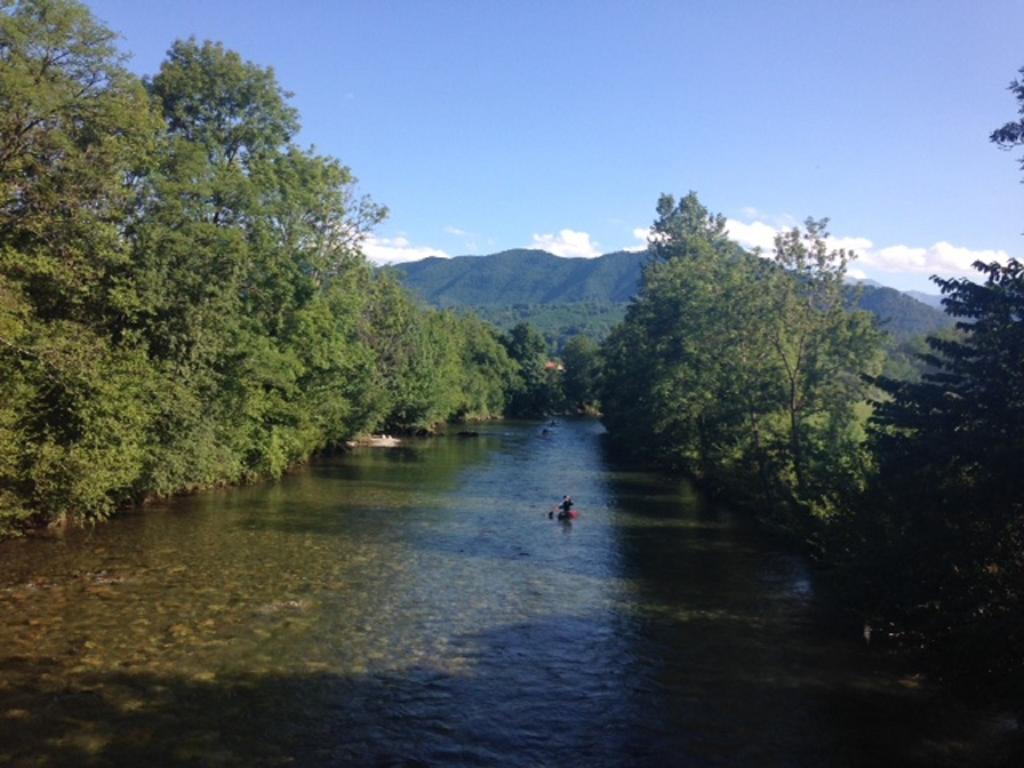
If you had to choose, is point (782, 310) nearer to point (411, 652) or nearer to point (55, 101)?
point (411, 652)

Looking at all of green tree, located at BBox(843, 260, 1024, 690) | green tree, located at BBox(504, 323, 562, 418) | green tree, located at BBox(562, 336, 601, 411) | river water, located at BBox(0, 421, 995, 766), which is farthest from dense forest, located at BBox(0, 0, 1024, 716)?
green tree, located at BBox(562, 336, 601, 411)

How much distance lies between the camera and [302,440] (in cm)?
4403

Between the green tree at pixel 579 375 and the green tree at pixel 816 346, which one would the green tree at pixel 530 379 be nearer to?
the green tree at pixel 579 375

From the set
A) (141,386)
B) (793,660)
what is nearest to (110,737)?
(793,660)

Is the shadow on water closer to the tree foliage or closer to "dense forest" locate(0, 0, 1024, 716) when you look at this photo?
"dense forest" locate(0, 0, 1024, 716)

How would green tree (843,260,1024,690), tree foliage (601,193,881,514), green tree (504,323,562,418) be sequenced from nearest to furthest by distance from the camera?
green tree (843,260,1024,690), tree foliage (601,193,881,514), green tree (504,323,562,418)

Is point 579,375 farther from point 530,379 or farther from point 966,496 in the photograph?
point 966,496

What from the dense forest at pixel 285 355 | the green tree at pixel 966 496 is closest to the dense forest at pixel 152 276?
the dense forest at pixel 285 355

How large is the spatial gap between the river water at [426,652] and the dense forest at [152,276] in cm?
363

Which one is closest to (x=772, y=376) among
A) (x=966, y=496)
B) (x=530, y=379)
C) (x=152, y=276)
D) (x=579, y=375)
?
(x=966, y=496)

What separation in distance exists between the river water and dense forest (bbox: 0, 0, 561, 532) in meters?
3.63

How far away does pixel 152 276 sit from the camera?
91.9 feet

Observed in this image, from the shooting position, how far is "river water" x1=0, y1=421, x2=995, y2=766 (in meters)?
11.9

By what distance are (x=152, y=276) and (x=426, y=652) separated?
1946 centimetres
